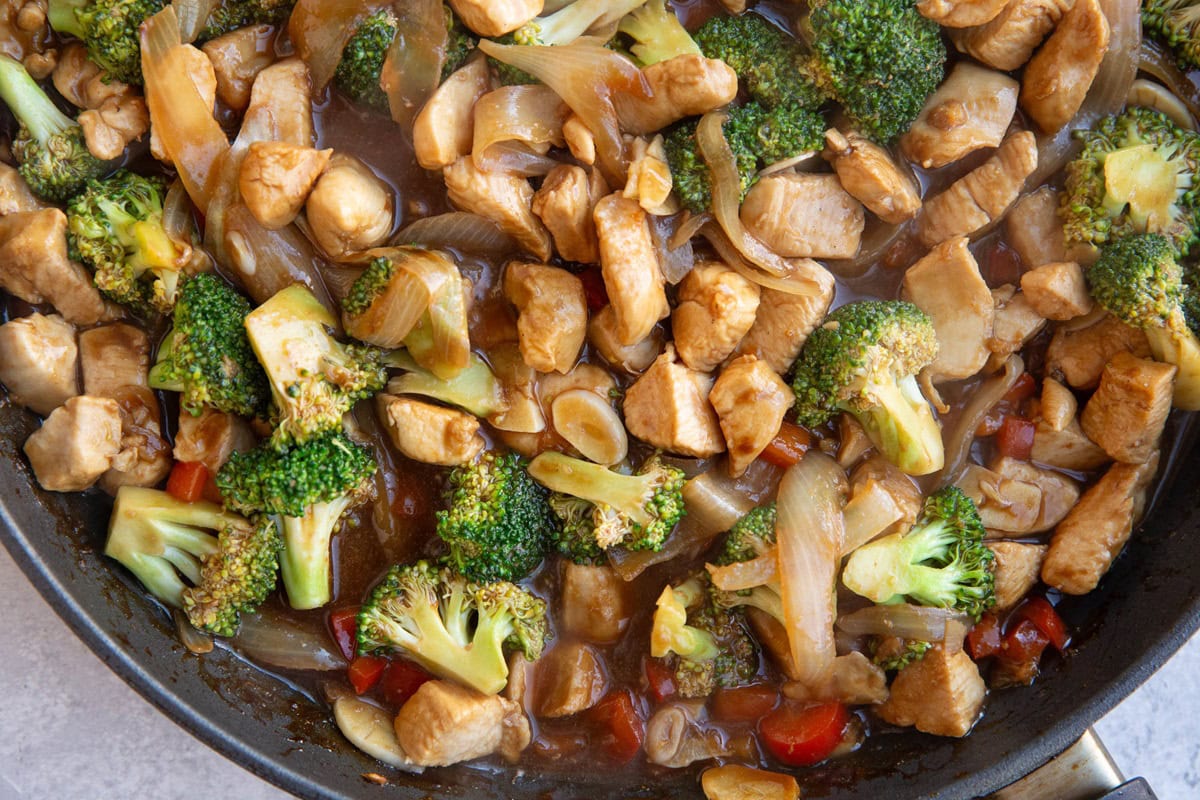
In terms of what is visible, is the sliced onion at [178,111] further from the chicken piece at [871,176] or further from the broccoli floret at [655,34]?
the chicken piece at [871,176]

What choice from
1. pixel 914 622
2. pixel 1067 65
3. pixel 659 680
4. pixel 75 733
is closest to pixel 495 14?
pixel 1067 65

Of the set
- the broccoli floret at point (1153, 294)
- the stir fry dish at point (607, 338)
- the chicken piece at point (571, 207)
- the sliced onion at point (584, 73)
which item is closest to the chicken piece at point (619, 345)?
the stir fry dish at point (607, 338)

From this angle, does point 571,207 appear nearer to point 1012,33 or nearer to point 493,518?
point 493,518

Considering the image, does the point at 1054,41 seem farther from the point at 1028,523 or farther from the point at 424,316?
the point at 424,316

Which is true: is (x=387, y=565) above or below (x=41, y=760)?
above

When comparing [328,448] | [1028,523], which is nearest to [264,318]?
[328,448]

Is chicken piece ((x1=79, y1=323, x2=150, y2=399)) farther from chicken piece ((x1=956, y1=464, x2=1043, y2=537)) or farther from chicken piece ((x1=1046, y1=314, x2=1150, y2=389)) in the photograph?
chicken piece ((x1=1046, y1=314, x2=1150, y2=389))
